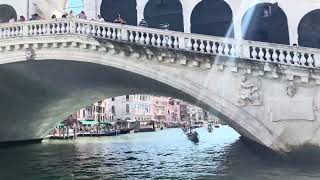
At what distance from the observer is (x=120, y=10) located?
18906mm

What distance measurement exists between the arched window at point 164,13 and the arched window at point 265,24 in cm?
298

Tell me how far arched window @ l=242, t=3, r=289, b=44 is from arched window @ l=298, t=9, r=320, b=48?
2.12 feet

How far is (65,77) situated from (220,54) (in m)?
9.27

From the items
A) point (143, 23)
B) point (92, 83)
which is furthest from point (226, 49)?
point (92, 83)

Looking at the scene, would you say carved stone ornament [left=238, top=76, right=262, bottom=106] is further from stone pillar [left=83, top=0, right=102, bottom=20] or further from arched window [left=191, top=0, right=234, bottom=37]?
stone pillar [left=83, top=0, right=102, bottom=20]

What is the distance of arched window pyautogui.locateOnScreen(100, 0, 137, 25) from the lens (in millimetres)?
18766

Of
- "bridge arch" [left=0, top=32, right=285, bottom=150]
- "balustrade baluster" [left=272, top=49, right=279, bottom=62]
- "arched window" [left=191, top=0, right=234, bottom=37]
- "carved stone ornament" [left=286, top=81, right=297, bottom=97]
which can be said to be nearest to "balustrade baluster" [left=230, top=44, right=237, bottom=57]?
"bridge arch" [left=0, top=32, right=285, bottom=150]

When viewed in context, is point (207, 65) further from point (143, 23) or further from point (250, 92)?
point (143, 23)

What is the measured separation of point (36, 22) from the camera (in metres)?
15.9

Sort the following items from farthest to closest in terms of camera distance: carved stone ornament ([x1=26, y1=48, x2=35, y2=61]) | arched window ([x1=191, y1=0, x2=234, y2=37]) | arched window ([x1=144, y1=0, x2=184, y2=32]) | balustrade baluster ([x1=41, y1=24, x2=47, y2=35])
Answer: arched window ([x1=144, y1=0, x2=184, y2=32]), arched window ([x1=191, y1=0, x2=234, y2=37]), carved stone ornament ([x1=26, y1=48, x2=35, y2=61]), balustrade baluster ([x1=41, y1=24, x2=47, y2=35])

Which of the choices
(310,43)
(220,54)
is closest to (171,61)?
(220,54)

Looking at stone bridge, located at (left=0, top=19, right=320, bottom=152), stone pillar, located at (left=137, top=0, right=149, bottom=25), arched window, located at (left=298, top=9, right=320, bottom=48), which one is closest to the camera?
stone bridge, located at (left=0, top=19, right=320, bottom=152)

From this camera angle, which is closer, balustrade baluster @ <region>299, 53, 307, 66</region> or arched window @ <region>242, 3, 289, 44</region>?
balustrade baluster @ <region>299, 53, 307, 66</region>

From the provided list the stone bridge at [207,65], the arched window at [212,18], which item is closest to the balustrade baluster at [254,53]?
the stone bridge at [207,65]
